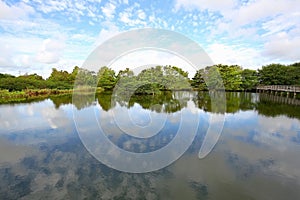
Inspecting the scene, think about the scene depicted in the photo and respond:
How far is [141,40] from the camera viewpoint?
266 inches

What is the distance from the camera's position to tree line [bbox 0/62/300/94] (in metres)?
24.5

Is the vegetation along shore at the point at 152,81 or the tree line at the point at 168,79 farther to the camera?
the tree line at the point at 168,79

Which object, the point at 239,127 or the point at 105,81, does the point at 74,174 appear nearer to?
the point at 239,127

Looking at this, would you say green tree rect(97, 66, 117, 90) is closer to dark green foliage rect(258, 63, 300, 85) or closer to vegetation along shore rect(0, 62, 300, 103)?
vegetation along shore rect(0, 62, 300, 103)

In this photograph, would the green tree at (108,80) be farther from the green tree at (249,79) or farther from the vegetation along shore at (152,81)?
A: the green tree at (249,79)

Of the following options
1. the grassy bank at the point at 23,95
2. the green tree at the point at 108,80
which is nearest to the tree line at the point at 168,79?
the green tree at the point at 108,80

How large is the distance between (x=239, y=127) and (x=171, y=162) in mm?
5413

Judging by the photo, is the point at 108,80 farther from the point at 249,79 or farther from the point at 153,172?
the point at 153,172

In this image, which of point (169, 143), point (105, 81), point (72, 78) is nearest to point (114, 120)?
point (169, 143)

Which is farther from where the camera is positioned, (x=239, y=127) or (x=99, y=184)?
(x=239, y=127)

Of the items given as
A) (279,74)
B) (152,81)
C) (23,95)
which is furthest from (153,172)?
(279,74)

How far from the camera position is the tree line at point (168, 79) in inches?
964

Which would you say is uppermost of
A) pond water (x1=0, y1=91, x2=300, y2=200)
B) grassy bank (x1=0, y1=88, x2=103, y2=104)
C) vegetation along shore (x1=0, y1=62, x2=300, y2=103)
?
vegetation along shore (x1=0, y1=62, x2=300, y2=103)

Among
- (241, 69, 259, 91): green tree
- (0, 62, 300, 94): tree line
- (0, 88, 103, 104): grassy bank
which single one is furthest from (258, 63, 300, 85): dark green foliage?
(0, 88, 103, 104): grassy bank
